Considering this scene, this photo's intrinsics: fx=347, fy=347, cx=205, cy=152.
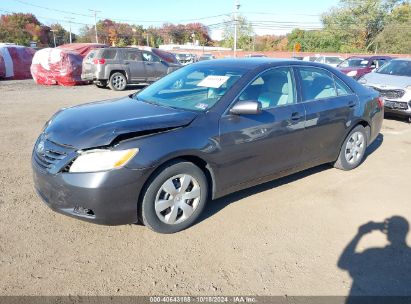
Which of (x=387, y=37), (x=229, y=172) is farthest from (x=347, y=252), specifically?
(x=387, y=37)

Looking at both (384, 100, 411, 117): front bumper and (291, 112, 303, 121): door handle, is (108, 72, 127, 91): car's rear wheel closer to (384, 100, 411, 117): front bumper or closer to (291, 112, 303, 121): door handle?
(384, 100, 411, 117): front bumper

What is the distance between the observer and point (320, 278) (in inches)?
110

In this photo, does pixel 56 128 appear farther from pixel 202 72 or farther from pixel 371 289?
pixel 371 289

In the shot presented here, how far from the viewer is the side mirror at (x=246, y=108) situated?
11.4 ft

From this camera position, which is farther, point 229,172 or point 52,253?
point 229,172

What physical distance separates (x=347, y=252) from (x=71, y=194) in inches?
98.7

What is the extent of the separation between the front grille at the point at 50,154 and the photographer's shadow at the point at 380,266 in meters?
2.56

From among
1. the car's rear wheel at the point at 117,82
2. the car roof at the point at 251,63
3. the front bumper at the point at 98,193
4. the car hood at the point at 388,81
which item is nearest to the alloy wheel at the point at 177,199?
the front bumper at the point at 98,193

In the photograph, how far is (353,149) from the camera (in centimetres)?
517

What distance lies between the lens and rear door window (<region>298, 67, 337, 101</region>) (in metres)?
4.33

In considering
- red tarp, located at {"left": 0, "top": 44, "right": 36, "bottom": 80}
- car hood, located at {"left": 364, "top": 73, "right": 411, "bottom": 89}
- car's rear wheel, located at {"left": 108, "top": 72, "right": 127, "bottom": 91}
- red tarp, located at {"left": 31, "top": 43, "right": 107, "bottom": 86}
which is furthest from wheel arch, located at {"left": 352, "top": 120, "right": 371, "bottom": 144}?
red tarp, located at {"left": 0, "top": 44, "right": 36, "bottom": 80}

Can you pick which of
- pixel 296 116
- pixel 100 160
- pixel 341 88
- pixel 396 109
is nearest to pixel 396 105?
pixel 396 109

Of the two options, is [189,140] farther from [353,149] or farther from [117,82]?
[117,82]

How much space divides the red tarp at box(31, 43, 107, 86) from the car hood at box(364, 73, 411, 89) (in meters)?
12.5
